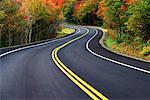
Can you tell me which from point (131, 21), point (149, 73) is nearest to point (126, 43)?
point (131, 21)

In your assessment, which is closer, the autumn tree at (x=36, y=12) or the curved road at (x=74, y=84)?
the curved road at (x=74, y=84)

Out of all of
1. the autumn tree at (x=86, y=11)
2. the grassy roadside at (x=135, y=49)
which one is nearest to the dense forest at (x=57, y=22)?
the grassy roadside at (x=135, y=49)

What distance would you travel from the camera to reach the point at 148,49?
22188 mm

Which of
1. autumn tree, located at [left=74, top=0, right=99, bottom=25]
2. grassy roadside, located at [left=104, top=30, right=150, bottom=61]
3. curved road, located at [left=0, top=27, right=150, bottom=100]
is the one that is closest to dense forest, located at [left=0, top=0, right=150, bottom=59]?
grassy roadside, located at [left=104, top=30, right=150, bottom=61]

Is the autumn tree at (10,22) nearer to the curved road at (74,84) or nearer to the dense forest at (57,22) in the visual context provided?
the dense forest at (57,22)

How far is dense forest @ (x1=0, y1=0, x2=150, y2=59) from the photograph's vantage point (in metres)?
25.9

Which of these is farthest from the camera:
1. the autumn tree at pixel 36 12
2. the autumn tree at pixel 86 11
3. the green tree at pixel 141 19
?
the autumn tree at pixel 86 11

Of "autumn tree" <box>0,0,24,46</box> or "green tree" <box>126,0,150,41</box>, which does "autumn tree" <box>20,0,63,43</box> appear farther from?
"green tree" <box>126,0,150,41</box>

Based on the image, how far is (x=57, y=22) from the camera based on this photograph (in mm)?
65062

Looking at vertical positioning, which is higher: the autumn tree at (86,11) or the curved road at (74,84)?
the curved road at (74,84)

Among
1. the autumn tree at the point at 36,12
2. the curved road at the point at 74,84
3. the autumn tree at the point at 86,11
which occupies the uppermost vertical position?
the curved road at the point at 74,84

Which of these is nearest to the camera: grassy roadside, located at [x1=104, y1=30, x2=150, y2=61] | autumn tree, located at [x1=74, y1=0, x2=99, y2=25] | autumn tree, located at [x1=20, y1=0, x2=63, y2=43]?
grassy roadside, located at [x1=104, y1=30, x2=150, y2=61]

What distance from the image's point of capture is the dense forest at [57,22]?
25.9 meters

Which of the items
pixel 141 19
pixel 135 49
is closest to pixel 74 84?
pixel 135 49
